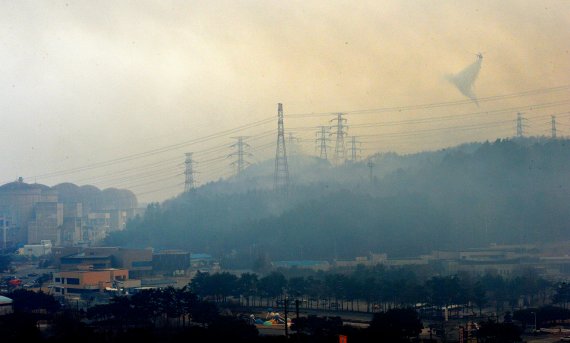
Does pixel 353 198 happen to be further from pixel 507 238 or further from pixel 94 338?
pixel 94 338

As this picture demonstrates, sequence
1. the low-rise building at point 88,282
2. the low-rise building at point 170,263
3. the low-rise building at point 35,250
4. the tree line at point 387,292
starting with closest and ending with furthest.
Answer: the tree line at point 387,292 < the low-rise building at point 88,282 < the low-rise building at point 170,263 < the low-rise building at point 35,250

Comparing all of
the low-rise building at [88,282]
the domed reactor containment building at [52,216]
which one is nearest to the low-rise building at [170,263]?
the low-rise building at [88,282]

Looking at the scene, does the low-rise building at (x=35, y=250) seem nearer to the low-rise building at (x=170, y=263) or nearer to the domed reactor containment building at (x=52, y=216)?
the domed reactor containment building at (x=52, y=216)

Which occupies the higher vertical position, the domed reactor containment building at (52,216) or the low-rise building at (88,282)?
the domed reactor containment building at (52,216)

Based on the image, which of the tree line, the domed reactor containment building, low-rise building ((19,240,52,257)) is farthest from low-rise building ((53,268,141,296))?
the domed reactor containment building

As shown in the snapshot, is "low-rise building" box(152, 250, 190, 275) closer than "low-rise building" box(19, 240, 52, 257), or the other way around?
"low-rise building" box(152, 250, 190, 275)

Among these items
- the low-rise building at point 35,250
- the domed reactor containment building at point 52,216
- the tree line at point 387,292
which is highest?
the domed reactor containment building at point 52,216

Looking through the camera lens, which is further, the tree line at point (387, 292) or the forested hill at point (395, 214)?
the forested hill at point (395, 214)

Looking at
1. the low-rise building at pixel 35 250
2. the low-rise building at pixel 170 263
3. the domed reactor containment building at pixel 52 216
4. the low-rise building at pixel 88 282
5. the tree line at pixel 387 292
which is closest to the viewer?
the tree line at pixel 387 292

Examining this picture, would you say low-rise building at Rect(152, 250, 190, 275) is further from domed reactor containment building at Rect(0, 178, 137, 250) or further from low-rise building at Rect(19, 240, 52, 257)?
domed reactor containment building at Rect(0, 178, 137, 250)

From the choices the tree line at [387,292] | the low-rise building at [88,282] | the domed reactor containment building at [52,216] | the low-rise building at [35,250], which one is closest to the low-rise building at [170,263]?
the low-rise building at [88,282]
